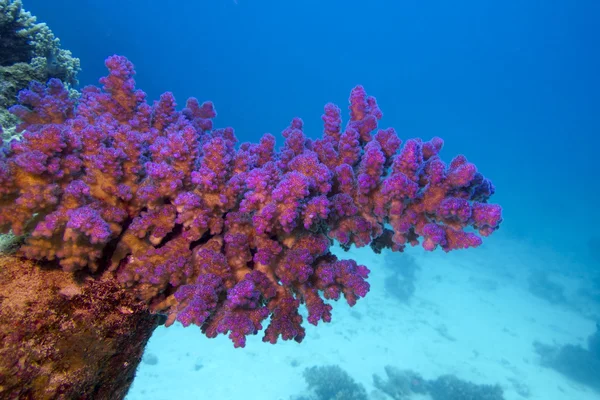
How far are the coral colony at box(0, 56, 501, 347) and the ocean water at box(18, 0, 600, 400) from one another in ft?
49.2

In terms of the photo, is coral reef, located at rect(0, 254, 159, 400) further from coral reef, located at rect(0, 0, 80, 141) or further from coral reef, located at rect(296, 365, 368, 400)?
coral reef, located at rect(296, 365, 368, 400)

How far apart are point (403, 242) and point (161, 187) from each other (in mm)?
2149

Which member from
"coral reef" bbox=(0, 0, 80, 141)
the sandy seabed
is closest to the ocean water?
the sandy seabed

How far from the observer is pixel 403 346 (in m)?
20.5

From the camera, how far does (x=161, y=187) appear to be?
249 cm

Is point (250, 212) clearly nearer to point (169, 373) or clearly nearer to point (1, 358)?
point (1, 358)

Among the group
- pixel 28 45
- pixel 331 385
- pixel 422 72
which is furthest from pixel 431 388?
pixel 422 72

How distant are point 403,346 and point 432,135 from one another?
135m

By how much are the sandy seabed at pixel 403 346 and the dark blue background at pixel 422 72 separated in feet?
199

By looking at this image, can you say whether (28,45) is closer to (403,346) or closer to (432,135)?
(403,346)

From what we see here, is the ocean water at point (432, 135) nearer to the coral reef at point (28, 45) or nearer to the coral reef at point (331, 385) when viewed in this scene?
the coral reef at point (331, 385)

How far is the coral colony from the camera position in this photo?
85.0 inches

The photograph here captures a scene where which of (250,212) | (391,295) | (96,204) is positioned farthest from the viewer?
(391,295)

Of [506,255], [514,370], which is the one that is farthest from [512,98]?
[514,370]
